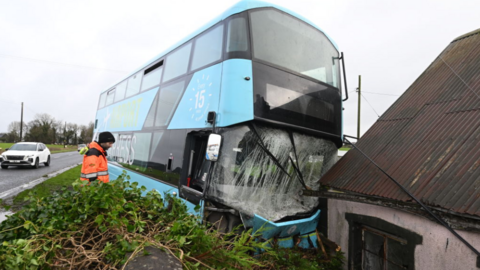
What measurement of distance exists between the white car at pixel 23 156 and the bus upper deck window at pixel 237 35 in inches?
640

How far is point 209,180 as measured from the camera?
3467 millimetres

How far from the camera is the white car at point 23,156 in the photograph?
14148 millimetres

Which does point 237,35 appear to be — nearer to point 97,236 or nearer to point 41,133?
point 97,236

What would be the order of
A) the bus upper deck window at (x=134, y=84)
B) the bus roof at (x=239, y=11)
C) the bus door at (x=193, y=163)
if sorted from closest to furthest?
the bus roof at (x=239, y=11) < the bus door at (x=193, y=163) < the bus upper deck window at (x=134, y=84)

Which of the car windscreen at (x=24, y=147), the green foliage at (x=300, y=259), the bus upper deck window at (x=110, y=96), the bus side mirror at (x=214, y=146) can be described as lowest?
the green foliage at (x=300, y=259)

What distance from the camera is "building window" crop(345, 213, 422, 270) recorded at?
307 cm

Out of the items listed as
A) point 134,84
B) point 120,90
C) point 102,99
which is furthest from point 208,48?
point 102,99

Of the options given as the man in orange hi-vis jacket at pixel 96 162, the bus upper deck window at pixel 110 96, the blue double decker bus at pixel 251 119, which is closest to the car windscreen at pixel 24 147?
the bus upper deck window at pixel 110 96

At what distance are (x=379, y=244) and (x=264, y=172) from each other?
1923 mm

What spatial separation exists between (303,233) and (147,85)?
4.59 m

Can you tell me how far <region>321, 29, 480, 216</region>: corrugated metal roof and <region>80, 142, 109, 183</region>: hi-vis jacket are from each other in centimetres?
362

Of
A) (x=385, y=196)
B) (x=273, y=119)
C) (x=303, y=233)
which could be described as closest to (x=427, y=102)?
(x=385, y=196)

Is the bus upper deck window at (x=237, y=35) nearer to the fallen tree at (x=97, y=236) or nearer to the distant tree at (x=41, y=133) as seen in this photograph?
the fallen tree at (x=97, y=236)

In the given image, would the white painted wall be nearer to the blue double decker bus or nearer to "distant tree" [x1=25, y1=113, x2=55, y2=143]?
the blue double decker bus
